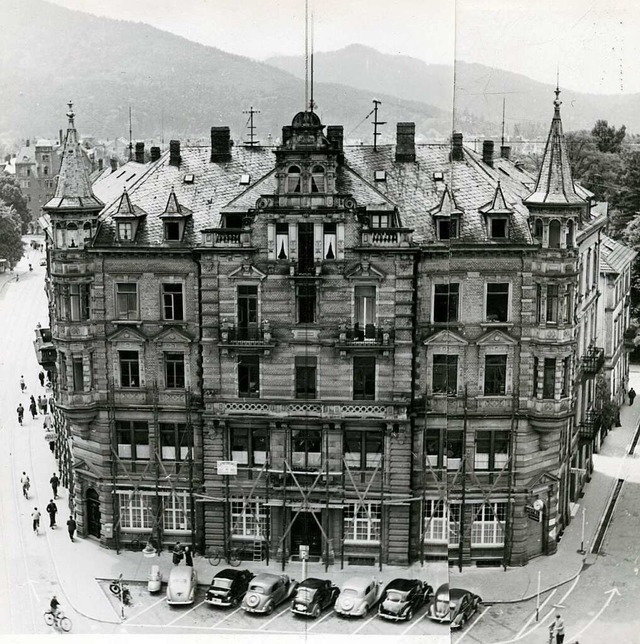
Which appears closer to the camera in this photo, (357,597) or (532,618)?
(532,618)

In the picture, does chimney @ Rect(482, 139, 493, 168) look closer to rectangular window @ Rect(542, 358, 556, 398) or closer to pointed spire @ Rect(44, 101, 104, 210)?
rectangular window @ Rect(542, 358, 556, 398)

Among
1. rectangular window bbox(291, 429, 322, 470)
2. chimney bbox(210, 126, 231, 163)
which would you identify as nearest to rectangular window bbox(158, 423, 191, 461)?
rectangular window bbox(291, 429, 322, 470)

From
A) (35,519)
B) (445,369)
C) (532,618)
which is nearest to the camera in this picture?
(532,618)

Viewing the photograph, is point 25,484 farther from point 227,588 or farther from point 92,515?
point 227,588

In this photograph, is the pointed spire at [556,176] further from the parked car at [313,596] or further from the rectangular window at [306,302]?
the parked car at [313,596]

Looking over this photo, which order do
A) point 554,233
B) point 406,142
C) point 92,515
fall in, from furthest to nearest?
point 92,515 < point 406,142 < point 554,233

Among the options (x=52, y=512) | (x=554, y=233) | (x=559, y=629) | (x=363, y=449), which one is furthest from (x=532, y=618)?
(x=52, y=512)

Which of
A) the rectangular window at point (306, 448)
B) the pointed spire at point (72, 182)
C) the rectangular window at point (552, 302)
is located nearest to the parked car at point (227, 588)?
the rectangular window at point (306, 448)
